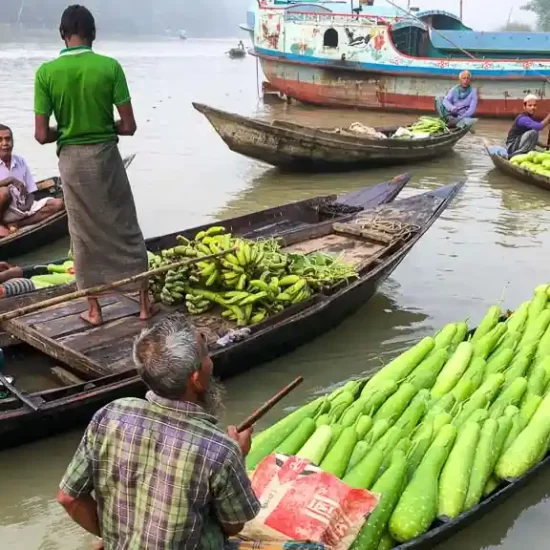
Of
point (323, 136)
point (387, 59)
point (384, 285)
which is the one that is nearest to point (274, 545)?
point (384, 285)

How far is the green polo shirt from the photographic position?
455 cm

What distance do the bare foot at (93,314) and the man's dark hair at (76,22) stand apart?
1872 mm

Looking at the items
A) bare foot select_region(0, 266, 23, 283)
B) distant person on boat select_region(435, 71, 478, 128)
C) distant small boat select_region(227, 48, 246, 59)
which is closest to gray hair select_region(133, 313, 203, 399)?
bare foot select_region(0, 266, 23, 283)

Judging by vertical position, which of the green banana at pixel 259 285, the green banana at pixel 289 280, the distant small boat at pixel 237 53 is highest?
the distant small boat at pixel 237 53

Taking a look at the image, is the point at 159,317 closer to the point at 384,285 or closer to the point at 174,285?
the point at 174,285

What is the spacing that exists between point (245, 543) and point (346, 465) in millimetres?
1043

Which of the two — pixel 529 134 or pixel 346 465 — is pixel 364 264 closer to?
pixel 346 465

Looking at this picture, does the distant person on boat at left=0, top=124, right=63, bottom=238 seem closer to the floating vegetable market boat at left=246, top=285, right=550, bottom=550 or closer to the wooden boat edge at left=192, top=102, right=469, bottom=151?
the wooden boat edge at left=192, top=102, right=469, bottom=151

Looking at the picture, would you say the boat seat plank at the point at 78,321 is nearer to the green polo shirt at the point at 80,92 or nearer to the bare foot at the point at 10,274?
the bare foot at the point at 10,274

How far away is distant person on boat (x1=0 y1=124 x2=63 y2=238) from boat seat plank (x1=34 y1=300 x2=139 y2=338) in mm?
2551

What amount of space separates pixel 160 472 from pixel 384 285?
19.2 feet

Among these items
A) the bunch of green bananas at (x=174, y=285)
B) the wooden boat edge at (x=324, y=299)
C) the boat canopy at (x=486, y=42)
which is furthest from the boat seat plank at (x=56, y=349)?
the boat canopy at (x=486, y=42)

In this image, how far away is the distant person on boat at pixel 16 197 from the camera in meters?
7.48

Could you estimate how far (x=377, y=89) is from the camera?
19.4 m
